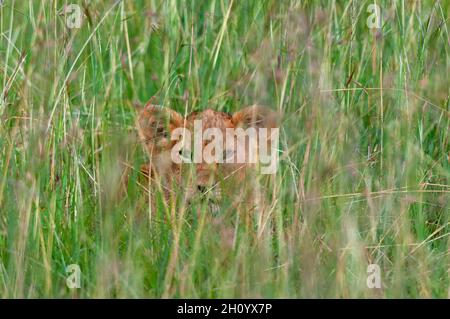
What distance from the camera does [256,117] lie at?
409 cm

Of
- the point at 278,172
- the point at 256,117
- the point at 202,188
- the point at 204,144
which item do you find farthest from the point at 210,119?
the point at 278,172

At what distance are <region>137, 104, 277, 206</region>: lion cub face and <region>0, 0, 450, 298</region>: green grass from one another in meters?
0.08

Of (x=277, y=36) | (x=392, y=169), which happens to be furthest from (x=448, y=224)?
(x=277, y=36)

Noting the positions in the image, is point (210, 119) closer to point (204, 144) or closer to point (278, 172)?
point (204, 144)

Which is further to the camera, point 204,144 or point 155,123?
point 204,144

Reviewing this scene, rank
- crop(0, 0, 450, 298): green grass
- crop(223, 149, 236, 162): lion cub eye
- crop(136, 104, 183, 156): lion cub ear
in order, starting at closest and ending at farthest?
crop(0, 0, 450, 298): green grass < crop(136, 104, 183, 156): lion cub ear < crop(223, 149, 236, 162): lion cub eye

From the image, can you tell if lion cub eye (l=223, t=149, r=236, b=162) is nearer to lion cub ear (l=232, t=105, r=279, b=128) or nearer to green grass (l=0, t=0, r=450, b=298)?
lion cub ear (l=232, t=105, r=279, b=128)

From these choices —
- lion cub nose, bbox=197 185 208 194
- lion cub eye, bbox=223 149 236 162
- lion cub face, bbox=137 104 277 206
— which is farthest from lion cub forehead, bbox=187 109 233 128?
lion cub nose, bbox=197 185 208 194

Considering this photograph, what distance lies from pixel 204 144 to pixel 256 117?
25 cm

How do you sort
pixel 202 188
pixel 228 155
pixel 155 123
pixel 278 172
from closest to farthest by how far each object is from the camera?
pixel 278 172 → pixel 202 188 → pixel 155 123 → pixel 228 155

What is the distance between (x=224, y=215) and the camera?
3523 millimetres

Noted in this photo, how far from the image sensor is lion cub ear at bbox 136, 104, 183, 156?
3848 mm

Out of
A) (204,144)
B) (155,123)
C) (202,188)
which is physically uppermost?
(155,123)

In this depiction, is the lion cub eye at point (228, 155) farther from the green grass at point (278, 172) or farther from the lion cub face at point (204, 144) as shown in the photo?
the green grass at point (278, 172)
